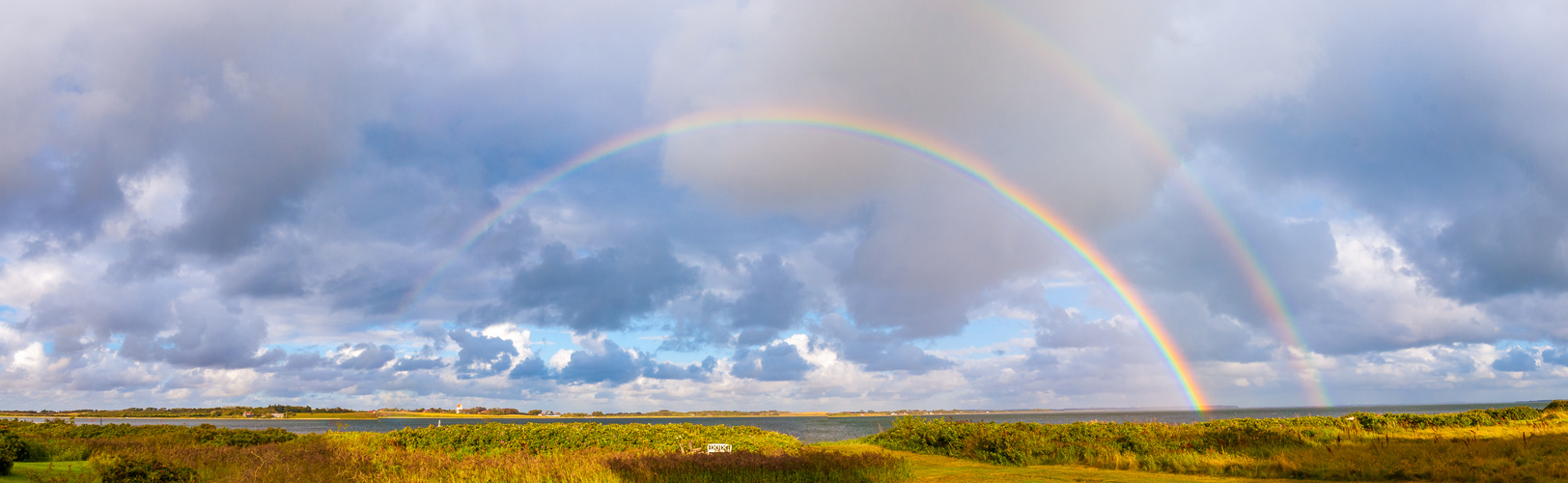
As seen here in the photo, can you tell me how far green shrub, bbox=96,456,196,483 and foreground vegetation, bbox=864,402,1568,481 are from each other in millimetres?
22989

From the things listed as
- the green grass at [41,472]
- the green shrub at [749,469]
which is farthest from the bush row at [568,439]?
the green grass at [41,472]

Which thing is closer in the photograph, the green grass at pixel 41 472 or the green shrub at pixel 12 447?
the green grass at pixel 41 472

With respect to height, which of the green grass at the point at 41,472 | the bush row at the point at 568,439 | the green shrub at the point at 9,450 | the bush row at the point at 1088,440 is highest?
the green shrub at the point at 9,450

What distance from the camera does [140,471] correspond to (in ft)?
47.2

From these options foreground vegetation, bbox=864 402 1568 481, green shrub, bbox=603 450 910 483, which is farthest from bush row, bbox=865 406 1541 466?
green shrub, bbox=603 450 910 483

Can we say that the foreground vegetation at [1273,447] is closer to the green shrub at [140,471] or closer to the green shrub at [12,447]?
the green shrub at [140,471]

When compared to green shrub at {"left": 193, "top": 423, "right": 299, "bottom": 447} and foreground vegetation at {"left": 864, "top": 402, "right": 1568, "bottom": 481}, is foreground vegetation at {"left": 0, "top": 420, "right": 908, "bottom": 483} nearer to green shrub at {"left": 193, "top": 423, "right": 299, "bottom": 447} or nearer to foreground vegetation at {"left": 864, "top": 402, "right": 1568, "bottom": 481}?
green shrub at {"left": 193, "top": 423, "right": 299, "bottom": 447}

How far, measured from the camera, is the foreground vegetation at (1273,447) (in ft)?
58.9

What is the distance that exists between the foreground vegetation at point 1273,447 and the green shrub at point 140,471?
23.0 meters

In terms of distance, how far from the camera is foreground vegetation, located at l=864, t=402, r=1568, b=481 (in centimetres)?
1794

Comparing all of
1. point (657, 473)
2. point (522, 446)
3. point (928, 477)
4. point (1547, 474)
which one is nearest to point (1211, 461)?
point (1547, 474)

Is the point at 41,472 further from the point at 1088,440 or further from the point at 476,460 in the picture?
the point at 1088,440

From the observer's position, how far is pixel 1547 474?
15812mm

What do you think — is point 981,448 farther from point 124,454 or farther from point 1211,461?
point 124,454
